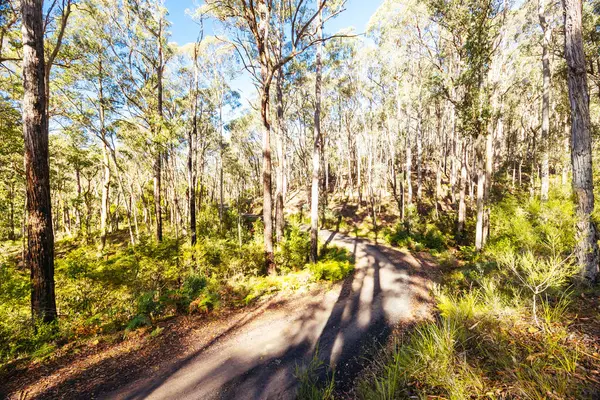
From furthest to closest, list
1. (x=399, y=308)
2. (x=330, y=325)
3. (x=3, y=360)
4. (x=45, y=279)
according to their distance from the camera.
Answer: (x=399, y=308), (x=330, y=325), (x=45, y=279), (x=3, y=360)

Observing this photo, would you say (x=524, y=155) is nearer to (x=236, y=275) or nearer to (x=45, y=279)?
(x=236, y=275)

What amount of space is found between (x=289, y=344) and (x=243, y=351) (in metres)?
0.93

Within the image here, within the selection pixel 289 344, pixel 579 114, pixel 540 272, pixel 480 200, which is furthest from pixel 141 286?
pixel 480 200

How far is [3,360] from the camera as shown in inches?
158

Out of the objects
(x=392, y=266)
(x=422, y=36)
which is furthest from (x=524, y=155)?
(x=392, y=266)

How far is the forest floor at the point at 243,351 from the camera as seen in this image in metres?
3.58

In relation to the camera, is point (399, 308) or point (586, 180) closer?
point (586, 180)

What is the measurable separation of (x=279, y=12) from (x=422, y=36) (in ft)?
31.2

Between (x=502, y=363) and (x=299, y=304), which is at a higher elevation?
(x=502, y=363)

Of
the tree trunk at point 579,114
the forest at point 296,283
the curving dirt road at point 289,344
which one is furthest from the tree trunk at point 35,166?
the tree trunk at point 579,114

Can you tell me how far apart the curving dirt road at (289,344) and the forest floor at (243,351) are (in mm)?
17

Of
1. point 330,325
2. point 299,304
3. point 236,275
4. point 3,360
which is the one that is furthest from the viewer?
point 236,275

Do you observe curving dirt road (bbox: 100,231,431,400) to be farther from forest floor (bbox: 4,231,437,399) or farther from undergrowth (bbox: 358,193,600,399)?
undergrowth (bbox: 358,193,600,399)

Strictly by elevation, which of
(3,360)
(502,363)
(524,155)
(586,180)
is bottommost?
(3,360)
